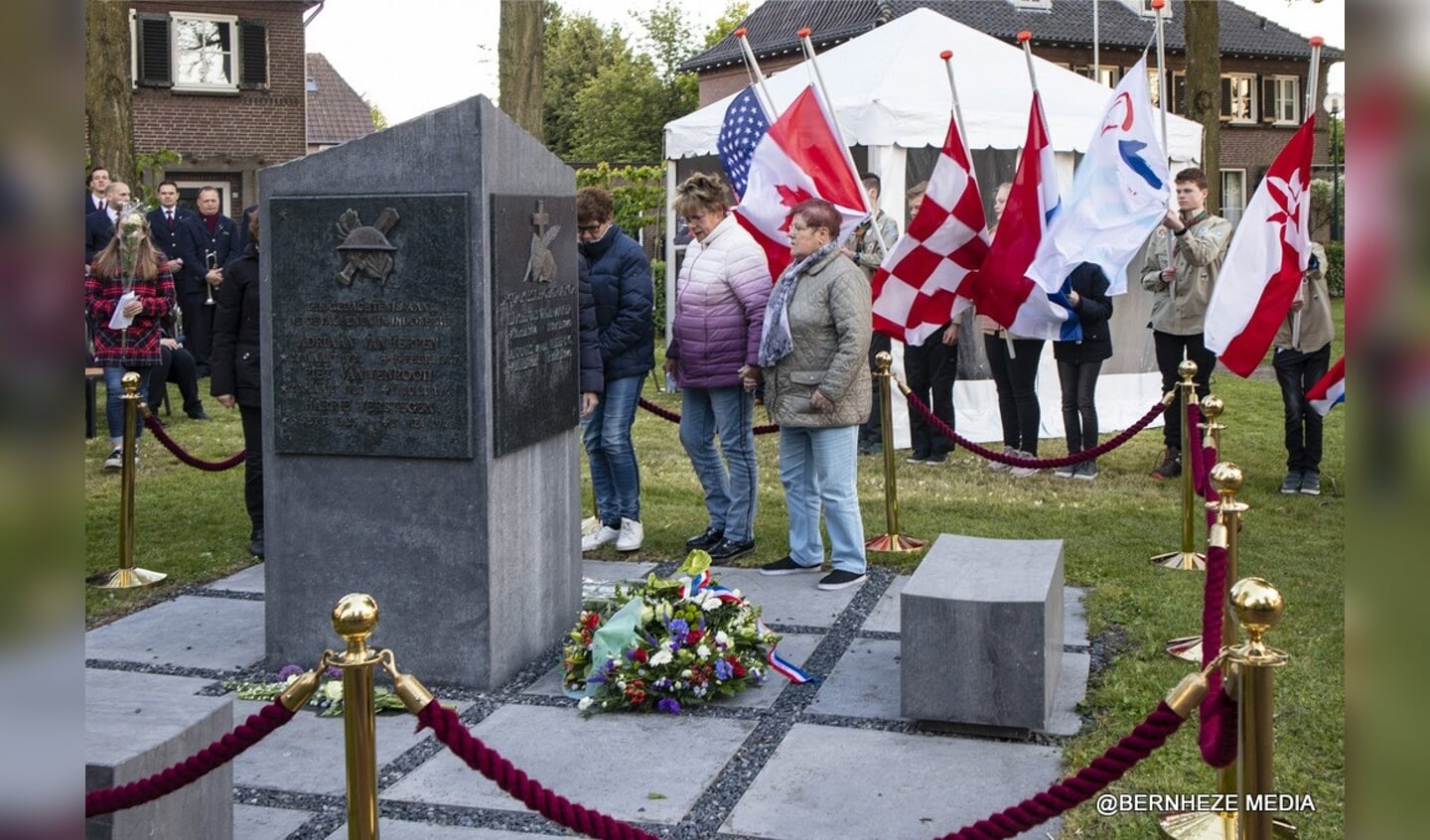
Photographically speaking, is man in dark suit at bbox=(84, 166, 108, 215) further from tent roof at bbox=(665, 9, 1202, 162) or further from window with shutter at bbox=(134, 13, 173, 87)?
window with shutter at bbox=(134, 13, 173, 87)

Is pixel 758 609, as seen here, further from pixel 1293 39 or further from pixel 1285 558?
pixel 1293 39

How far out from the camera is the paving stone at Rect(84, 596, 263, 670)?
6.80 meters

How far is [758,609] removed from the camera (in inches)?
256

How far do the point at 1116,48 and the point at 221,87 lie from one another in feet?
93.2

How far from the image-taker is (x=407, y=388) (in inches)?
244

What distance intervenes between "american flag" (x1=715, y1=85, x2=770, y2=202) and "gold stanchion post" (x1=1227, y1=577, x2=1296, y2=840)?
356 inches

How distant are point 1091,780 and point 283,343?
4167 mm

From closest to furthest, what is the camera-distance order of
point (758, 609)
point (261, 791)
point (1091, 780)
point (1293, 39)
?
1. point (1091, 780)
2. point (261, 791)
3. point (758, 609)
4. point (1293, 39)

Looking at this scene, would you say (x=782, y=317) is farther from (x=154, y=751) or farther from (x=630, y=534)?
(x=154, y=751)

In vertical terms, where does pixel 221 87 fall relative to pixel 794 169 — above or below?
above

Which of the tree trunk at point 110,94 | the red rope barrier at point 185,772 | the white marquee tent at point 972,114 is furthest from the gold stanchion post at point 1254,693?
the tree trunk at point 110,94

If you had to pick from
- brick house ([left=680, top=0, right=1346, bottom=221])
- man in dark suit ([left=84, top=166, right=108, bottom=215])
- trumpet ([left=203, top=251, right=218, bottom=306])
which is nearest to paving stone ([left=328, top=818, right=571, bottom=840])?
man in dark suit ([left=84, top=166, right=108, bottom=215])

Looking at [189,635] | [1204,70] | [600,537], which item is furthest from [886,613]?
[1204,70]
